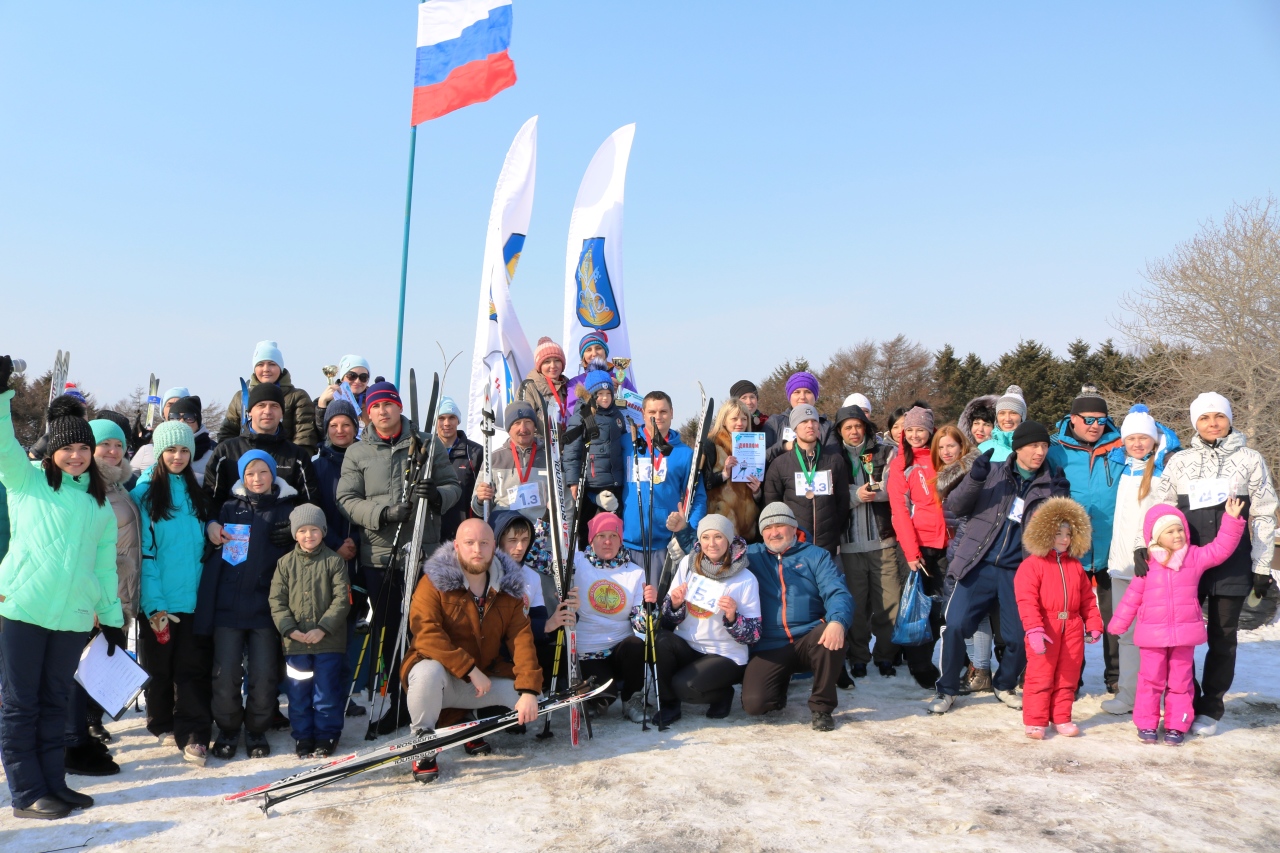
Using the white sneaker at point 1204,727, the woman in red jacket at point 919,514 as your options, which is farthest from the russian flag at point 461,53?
the white sneaker at point 1204,727

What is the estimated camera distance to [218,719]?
4543 millimetres

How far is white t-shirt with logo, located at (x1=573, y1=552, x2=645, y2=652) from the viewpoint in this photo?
525 cm

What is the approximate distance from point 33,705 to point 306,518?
4.57 feet

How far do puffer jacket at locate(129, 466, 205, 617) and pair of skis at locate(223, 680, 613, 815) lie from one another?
3.62 ft

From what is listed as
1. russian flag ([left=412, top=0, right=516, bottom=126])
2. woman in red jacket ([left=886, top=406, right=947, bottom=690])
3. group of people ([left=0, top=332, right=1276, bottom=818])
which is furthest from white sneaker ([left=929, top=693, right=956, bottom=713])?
russian flag ([left=412, top=0, right=516, bottom=126])

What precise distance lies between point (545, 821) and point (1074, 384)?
34.9 metres

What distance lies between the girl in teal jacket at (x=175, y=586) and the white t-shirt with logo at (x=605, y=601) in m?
2.05

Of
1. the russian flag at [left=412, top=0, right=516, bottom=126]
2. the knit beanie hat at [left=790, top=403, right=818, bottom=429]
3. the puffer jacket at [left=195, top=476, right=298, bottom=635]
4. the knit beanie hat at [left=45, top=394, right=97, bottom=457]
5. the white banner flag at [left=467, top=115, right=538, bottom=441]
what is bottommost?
the puffer jacket at [left=195, top=476, right=298, bottom=635]

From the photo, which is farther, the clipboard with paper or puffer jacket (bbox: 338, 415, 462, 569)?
puffer jacket (bbox: 338, 415, 462, 569)

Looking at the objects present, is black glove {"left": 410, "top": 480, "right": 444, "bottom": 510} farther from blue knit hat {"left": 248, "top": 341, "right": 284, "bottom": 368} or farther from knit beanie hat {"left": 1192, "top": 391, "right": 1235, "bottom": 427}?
knit beanie hat {"left": 1192, "top": 391, "right": 1235, "bottom": 427}

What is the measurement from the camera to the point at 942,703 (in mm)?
5363

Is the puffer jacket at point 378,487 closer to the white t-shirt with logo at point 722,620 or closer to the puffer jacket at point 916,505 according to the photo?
the white t-shirt with logo at point 722,620

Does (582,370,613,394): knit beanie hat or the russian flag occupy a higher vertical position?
the russian flag

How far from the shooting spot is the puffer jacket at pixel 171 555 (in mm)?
4492
